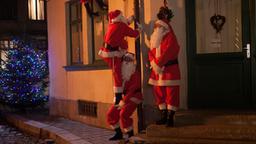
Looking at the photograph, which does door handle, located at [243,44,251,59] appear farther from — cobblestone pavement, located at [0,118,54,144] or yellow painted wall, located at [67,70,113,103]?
cobblestone pavement, located at [0,118,54,144]

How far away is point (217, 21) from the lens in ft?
26.6

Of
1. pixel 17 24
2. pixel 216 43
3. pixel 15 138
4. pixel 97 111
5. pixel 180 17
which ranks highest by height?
pixel 17 24

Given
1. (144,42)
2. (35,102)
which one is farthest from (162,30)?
(35,102)

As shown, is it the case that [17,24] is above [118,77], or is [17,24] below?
above

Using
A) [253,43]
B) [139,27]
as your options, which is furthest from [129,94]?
[253,43]

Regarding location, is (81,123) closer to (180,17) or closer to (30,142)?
(30,142)

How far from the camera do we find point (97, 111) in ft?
31.9

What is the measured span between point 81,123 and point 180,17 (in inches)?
154

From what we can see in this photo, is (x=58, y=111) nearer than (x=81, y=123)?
No

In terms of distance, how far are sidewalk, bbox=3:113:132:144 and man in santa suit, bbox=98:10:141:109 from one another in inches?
39.2

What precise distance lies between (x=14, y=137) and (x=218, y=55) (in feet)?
17.4

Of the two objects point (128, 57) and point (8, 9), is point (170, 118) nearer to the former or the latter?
point (128, 57)

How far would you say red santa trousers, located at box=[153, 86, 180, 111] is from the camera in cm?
692

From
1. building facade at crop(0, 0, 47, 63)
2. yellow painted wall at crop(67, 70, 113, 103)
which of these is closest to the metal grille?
yellow painted wall at crop(67, 70, 113, 103)
